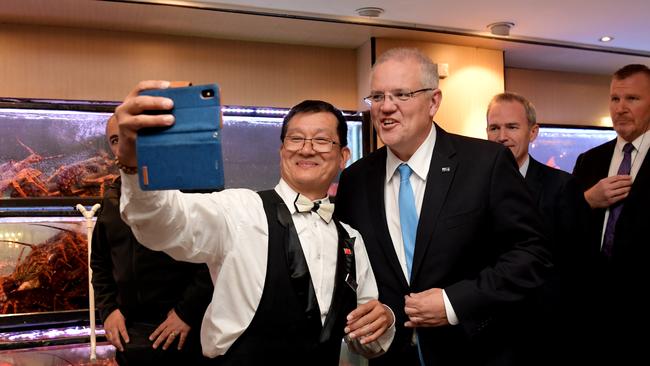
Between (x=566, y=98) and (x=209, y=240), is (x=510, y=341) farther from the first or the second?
(x=566, y=98)

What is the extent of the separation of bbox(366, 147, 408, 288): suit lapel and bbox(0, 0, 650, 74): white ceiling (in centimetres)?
212

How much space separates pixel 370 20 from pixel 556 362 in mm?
2637

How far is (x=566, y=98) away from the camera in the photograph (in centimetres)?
607

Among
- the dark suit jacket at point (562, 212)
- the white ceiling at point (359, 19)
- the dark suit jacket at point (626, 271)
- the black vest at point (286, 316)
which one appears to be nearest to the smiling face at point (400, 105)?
the black vest at point (286, 316)

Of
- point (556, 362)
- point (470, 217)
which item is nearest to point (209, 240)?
point (470, 217)

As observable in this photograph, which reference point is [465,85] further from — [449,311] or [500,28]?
[449,311]

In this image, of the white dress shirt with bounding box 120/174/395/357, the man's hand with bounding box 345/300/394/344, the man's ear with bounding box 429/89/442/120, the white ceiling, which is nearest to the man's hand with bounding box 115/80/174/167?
the white dress shirt with bounding box 120/174/395/357

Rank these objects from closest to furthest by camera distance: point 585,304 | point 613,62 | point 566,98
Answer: point 585,304 → point 613,62 → point 566,98

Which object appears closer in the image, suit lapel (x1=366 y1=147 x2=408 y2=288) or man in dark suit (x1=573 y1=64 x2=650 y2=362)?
suit lapel (x1=366 y1=147 x2=408 y2=288)

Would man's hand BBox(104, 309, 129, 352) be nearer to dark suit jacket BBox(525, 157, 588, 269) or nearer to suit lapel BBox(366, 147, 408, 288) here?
suit lapel BBox(366, 147, 408, 288)

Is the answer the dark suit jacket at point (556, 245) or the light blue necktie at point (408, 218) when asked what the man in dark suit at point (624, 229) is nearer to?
the dark suit jacket at point (556, 245)

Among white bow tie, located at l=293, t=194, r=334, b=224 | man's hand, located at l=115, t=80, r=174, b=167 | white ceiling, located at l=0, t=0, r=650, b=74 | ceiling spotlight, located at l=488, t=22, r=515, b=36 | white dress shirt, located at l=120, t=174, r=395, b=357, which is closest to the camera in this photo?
man's hand, located at l=115, t=80, r=174, b=167

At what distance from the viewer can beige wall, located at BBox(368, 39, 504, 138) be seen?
4895 mm

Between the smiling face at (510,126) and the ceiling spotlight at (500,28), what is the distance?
1768 mm
